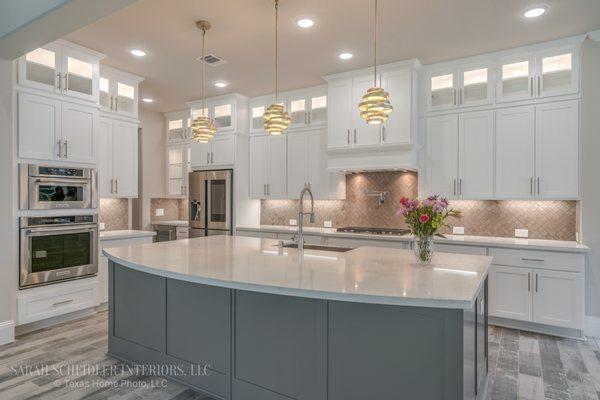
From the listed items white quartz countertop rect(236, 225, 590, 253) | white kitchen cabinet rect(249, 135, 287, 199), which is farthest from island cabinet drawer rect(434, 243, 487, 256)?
white kitchen cabinet rect(249, 135, 287, 199)

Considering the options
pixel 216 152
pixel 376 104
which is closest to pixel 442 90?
pixel 376 104

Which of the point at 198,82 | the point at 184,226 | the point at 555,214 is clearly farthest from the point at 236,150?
the point at 555,214

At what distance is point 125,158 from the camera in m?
4.74

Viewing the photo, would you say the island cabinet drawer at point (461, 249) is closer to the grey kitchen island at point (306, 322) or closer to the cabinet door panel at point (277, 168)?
the grey kitchen island at point (306, 322)

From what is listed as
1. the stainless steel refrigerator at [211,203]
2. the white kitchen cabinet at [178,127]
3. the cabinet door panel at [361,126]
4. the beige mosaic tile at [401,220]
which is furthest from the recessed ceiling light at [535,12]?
the white kitchen cabinet at [178,127]

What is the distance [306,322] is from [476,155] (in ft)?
10.2

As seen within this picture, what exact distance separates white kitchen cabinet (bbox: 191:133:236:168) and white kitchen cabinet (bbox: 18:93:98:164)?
194cm

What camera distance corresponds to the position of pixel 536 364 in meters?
2.98

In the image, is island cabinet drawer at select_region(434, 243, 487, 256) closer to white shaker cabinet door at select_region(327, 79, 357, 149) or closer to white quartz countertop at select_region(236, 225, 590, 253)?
white quartz countertop at select_region(236, 225, 590, 253)

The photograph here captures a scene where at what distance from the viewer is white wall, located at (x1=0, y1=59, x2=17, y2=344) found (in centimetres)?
326

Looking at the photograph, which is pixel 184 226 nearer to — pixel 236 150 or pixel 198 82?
pixel 236 150

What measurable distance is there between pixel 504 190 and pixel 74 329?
15.6 ft

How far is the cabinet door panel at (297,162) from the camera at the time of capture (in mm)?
5296

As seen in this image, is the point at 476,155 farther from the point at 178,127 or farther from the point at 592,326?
the point at 178,127
